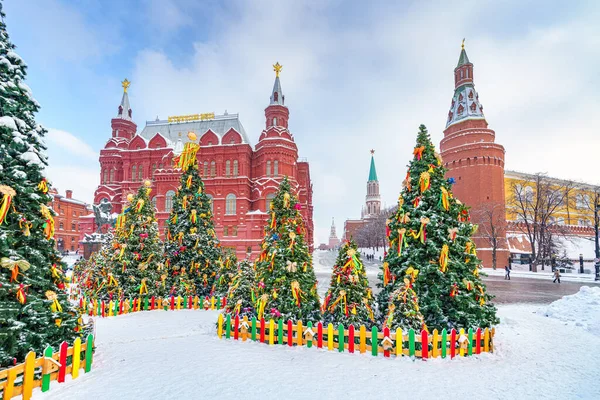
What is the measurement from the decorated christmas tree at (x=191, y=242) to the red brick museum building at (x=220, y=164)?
2257cm

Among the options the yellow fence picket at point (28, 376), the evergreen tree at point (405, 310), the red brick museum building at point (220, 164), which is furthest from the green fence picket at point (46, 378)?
the red brick museum building at point (220, 164)

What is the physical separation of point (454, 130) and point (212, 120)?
3609 centimetres

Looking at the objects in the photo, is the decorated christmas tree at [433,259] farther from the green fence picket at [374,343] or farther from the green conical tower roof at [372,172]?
the green conical tower roof at [372,172]

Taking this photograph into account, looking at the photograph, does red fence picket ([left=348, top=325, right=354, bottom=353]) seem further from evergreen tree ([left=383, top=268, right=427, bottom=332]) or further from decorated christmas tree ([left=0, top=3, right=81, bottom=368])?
decorated christmas tree ([left=0, top=3, right=81, bottom=368])

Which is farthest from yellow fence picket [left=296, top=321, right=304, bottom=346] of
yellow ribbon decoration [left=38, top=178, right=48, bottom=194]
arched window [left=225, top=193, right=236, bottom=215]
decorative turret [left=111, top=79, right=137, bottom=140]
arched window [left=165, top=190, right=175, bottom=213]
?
decorative turret [left=111, top=79, right=137, bottom=140]

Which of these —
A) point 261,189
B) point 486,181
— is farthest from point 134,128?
point 486,181

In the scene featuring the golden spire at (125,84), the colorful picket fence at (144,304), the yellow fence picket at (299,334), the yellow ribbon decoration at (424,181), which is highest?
the golden spire at (125,84)

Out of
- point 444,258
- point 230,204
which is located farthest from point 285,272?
point 230,204

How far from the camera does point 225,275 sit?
13.6 meters

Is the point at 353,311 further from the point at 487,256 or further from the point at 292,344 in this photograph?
the point at 487,256

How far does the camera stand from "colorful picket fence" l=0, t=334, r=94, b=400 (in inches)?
184

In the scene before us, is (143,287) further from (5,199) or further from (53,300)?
(5,199)

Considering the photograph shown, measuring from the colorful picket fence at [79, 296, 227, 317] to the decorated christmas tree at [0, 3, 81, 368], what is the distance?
6.06 m

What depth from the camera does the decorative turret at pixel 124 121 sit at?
154ft
